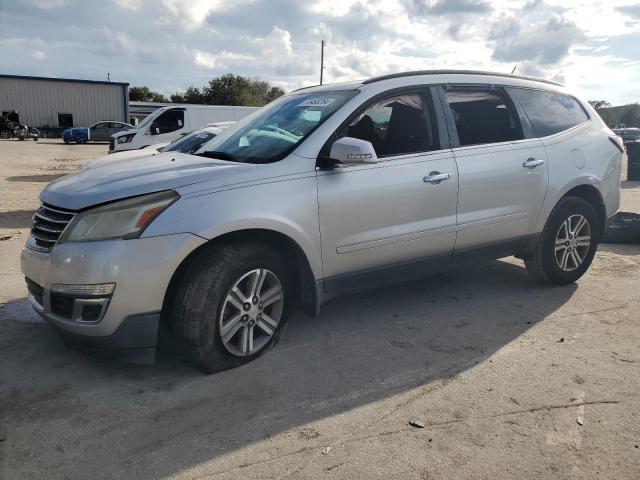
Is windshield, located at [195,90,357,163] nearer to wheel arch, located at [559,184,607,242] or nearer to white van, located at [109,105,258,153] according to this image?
wheel arch, located at [559,184,607,242]

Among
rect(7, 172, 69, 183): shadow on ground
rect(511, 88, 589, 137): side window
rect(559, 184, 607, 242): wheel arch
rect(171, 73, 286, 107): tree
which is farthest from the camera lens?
rect(171, 73, 286, 107): tree

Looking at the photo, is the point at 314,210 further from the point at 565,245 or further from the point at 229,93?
the point at 229,93

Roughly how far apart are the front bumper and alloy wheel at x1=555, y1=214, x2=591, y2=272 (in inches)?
133

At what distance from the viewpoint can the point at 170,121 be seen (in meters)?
15.0

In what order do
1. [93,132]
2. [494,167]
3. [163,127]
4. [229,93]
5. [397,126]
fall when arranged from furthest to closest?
1. [229,93]
2. [93,132]
3. [163,127]
4. [494,167]
5. [397,126]

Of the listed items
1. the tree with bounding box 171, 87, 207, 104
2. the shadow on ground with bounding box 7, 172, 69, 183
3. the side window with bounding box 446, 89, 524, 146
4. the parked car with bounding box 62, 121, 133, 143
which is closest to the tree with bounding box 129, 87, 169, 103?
the tree with bounding box 171, 87, 207, 104

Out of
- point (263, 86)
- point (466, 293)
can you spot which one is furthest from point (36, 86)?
point (466, 293)

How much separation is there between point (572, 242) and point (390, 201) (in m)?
2.19

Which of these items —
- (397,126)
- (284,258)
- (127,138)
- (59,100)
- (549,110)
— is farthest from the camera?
(59,100)

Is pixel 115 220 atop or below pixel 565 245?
atop

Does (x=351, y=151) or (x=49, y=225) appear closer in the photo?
(x=49, y=225)

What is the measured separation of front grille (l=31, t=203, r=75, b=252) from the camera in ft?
Answer: 10.3

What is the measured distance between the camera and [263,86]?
79.8m

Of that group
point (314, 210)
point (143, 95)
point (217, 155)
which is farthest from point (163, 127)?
point (143, 95)
